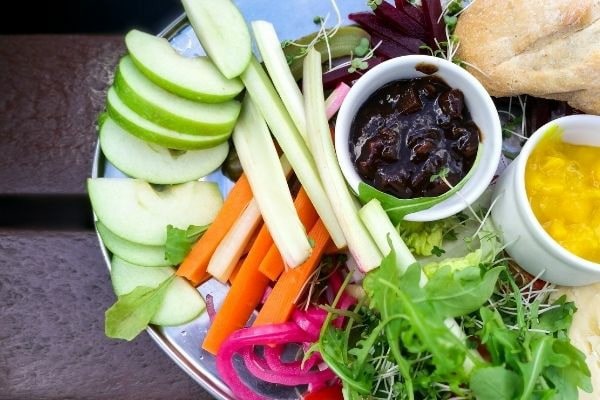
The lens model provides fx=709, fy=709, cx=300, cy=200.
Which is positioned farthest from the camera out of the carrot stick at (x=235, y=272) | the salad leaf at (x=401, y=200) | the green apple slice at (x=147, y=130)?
the carrot stick at (x=235, y=272)

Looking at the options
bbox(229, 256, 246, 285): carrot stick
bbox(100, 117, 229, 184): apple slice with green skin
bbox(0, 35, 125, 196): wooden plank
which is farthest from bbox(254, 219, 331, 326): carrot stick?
bbox(0, 35, 125, 196): wooden plank

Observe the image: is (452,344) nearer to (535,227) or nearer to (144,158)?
(535,227)

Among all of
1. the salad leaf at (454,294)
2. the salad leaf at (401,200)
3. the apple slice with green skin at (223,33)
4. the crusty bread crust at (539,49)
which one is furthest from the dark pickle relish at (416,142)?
the apple slice with green skin at (223,33)

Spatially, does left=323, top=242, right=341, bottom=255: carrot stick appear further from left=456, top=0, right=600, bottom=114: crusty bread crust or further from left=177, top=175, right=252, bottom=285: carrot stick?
left=456, top=0, right=600, bottom=114: crusty bread crust

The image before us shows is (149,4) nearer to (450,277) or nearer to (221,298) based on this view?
(221,298)

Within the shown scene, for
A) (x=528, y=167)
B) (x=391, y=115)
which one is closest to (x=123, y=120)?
(x=391, y=115)

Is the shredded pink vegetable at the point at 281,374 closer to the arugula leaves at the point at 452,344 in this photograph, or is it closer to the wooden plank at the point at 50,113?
the arugula leaves at the point at 452,344

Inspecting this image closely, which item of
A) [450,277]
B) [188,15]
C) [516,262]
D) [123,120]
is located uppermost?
[188,15]
